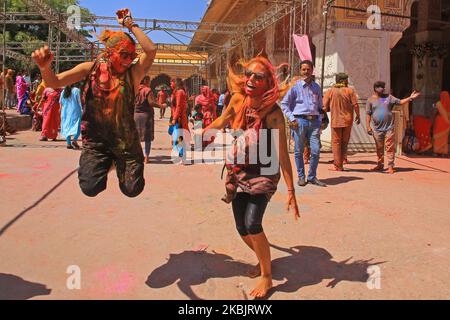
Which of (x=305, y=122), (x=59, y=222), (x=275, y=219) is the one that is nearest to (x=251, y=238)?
(x=275, y=219)

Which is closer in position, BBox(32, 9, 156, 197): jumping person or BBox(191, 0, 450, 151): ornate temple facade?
BBox(32, 9, 156, 197): jumping person

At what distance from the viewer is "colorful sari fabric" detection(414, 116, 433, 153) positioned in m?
10.4

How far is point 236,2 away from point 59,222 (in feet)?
44.6

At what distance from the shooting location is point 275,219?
4.76 meters

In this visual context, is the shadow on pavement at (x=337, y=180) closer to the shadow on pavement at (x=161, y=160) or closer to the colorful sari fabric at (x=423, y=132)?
the shadow on pavement at (x=161, y=160)

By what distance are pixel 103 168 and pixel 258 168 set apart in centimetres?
108

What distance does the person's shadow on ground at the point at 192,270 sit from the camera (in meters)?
3.14

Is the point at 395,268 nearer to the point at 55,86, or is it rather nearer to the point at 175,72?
the point at 55,86

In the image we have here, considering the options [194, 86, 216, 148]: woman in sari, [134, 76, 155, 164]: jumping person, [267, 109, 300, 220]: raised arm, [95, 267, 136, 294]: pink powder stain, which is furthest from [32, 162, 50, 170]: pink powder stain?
[267, 109, 300, 220]: raised arm

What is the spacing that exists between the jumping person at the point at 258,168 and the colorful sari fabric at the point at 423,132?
8.37 meters

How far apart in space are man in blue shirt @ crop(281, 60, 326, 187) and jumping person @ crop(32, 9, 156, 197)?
367 cm

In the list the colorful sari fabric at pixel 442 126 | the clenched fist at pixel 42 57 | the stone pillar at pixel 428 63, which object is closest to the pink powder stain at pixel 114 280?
the clenched fist at pixel 42 57

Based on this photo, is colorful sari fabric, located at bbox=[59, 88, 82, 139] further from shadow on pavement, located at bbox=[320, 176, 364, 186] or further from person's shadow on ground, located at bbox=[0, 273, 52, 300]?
person's shadow on ground, located at bbox=[0, 273, 52, 300]
